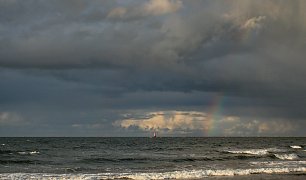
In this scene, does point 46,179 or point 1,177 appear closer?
point 46,179

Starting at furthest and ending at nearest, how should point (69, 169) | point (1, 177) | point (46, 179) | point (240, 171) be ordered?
point (69, 169) < point (240, 171) < point (1, 177) < point (46, 179)

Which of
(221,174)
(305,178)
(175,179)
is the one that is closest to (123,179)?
(175,179)

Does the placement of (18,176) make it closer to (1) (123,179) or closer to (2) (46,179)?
(2) (46,179)

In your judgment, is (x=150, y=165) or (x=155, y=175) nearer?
(x=155, y=175)

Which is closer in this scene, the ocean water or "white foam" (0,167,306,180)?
"white foam" (0,167,306,180)

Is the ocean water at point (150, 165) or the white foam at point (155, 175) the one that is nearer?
the white foam at point (155, 175)

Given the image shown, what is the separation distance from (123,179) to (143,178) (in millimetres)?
1581

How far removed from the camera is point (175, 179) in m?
32.7

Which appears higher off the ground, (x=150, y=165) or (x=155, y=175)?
(x=150, y=165)

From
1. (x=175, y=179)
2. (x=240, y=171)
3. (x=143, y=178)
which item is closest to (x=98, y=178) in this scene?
(x=143, y=178)

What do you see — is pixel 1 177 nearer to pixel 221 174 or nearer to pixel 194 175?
pixel 194 175

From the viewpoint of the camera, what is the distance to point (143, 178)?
33094 mm

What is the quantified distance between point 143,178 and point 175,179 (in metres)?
2.54

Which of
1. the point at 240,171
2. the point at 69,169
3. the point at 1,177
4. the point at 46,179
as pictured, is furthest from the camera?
the point at 69,169
